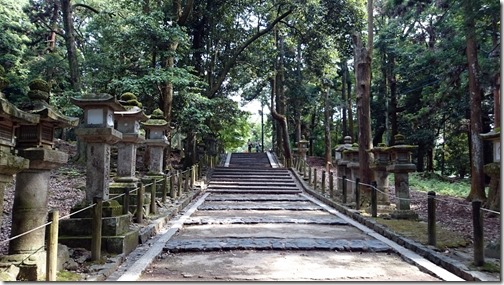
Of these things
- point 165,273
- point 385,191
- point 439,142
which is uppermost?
point 439,142

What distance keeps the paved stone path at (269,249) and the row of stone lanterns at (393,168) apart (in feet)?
4.06

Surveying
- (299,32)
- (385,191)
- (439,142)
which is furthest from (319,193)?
(439,142)

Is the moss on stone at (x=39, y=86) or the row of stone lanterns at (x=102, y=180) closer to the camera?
the moss on stone at (x=39, y=86)

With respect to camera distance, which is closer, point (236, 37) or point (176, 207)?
point (176, 207)

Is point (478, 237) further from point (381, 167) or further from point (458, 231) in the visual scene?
point (381, 167)

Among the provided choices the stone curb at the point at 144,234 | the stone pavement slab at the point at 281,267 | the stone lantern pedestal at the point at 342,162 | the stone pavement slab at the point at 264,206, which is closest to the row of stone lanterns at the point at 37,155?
the stone curb at the point at 144,234

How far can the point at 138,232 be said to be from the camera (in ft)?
23.5

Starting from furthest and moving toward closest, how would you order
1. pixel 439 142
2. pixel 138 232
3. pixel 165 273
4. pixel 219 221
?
pixel 439 142, pixel 219 221, pixel 138 232, pixel 165 273

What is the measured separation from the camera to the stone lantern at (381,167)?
429 inches

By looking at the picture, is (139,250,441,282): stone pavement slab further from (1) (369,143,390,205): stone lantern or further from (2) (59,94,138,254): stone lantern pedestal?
(1) (369,143,390,205): stone lantern

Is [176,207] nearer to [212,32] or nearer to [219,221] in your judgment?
[219,221]

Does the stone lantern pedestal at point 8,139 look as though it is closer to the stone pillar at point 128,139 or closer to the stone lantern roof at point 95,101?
the stone lantern roof at point 95,101

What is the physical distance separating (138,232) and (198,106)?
29.8 ft

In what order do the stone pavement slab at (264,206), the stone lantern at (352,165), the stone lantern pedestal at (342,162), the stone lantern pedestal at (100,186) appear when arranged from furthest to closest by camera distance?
1. the stone lantern pedestal at (342,162)
2. the stone lantern at (352,165)
3. the stone pavement slab at (264,206)
4. the stone lantern pedestal at (100,186)
